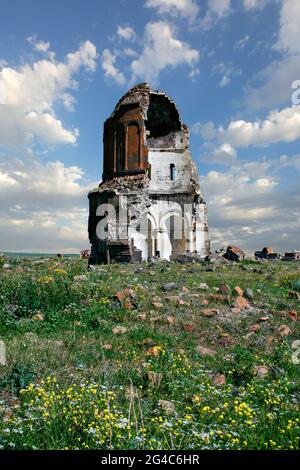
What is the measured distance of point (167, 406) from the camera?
3.45 meters

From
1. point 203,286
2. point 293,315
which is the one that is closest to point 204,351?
point 293,315

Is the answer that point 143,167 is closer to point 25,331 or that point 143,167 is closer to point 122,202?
point 122,202

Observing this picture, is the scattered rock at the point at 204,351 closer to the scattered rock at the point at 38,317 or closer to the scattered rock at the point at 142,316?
the scattered rock at the point at 142,316

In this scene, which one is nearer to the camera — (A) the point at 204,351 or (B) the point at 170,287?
(A) the point at 204,351

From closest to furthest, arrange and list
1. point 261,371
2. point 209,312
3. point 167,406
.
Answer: point 167,406, point 261,371, point 209,312

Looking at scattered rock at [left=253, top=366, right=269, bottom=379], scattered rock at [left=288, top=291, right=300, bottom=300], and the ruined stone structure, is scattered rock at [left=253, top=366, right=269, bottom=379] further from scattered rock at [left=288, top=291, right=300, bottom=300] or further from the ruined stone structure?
the ruined stone structure

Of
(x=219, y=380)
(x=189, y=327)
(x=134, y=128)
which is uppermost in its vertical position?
(x=134, y=128)

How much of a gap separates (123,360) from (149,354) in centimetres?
36

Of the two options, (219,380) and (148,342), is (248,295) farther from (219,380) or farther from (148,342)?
(219,380)

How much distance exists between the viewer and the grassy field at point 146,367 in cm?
295

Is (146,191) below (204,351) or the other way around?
the other way around

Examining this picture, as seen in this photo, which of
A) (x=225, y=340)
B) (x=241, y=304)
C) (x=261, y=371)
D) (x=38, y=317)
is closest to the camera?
(x=261, y=371)

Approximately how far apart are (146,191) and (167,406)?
14.6m

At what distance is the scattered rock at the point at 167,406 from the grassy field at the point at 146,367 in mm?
18
